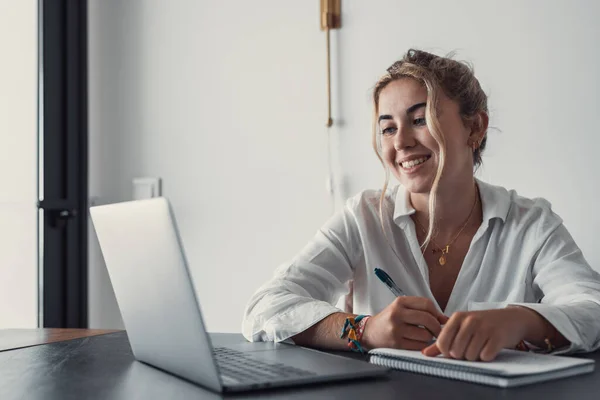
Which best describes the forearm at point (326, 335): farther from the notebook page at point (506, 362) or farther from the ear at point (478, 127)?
the ear at point (478, 127)

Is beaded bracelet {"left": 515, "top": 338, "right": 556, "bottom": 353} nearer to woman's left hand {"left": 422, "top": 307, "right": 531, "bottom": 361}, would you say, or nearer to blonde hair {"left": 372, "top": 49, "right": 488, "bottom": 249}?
woman's left hand {"left": 422, "top": 307, "right": 531, "bottom": 361}

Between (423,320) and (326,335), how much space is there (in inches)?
8.8

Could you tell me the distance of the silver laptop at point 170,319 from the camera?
3.08 feet

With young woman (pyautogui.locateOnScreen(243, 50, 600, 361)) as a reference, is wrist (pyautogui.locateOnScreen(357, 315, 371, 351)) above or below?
below

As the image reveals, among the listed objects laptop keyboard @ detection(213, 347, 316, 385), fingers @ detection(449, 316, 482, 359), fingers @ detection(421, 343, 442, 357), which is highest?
fingers @ detection(449, 316, 482, 359)

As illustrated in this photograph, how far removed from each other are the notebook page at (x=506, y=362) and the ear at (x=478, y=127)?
0.87 metres

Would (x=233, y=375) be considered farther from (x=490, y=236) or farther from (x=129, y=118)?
(x=129, y=118)

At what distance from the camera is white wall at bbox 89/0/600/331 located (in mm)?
2168

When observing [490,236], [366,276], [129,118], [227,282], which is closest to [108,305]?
[227,282]

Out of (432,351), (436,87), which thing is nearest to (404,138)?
(436,87)

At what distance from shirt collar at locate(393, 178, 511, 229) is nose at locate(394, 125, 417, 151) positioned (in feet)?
0.43

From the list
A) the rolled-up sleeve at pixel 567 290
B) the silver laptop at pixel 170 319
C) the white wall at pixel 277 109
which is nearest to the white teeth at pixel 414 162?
the rolled-up sleeve at pixel 567 290

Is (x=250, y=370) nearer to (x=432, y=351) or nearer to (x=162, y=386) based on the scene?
(x=162, y=386)

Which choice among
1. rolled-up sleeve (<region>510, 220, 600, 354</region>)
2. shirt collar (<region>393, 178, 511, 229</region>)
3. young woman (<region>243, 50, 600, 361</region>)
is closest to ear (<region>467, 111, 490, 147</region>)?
young woman (<region>243, 50, 600, 361</region>)
